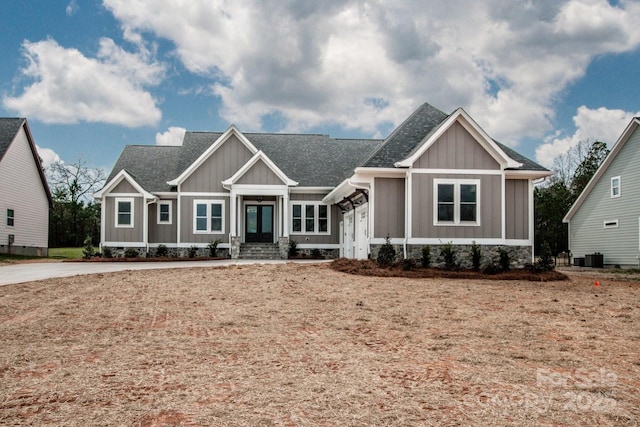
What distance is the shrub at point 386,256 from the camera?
57.5 feet

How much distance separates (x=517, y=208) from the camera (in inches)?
764

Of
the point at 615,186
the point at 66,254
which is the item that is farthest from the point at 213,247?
the point at 615,186

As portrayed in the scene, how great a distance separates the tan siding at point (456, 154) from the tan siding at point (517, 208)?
133 cm

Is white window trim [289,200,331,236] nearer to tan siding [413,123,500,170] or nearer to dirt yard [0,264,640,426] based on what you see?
tan siding [413,123,500,170]

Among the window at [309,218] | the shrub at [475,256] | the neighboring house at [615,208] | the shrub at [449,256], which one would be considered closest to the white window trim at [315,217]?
the window at [309,218]

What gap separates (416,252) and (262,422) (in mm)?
14707

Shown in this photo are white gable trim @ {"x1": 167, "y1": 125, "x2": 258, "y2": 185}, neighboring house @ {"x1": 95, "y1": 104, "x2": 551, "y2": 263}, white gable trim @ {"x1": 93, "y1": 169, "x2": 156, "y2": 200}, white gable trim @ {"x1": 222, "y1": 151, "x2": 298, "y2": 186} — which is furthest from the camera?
white gable trim @ {"x1": 167, "y1": 125, "x2": 258, "y2": 185}

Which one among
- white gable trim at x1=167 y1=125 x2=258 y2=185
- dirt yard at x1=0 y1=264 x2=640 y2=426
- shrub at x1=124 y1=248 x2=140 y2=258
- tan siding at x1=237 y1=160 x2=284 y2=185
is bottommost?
dirt yard at x1=0 y1=264 x2=640 y2=426

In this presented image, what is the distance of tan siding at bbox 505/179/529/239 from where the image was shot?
62.6ft

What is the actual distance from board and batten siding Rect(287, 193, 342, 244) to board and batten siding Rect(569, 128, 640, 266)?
1278 centimetres

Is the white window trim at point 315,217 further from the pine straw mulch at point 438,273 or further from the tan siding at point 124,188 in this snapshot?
the pine straw mulch at point 438,273

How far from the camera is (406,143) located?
65.4 ft

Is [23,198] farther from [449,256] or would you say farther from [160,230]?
[449,256]

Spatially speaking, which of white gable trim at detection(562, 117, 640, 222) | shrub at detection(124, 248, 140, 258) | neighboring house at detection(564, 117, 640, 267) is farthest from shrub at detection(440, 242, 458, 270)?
shrub at detection(124, 248, 140, 258)
